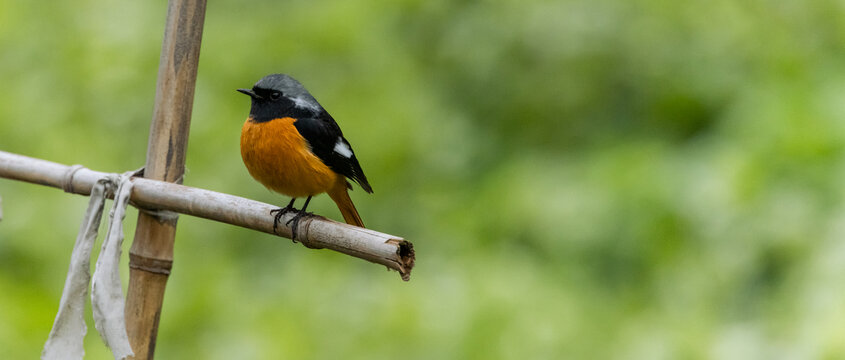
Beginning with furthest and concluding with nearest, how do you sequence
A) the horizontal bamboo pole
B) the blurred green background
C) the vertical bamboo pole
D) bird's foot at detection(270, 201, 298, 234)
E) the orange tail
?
the blurred green background
the orange tail
the vertical bamboo pole
bird's foot at detection(270, 201, 298, 234)
the horizontal bamboo pole

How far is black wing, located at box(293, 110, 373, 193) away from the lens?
239 cm

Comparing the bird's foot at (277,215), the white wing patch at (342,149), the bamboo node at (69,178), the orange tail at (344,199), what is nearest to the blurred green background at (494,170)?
the orange tail at (344,199)

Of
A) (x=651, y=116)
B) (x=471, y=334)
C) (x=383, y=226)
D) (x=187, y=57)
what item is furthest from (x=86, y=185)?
(x=651, y=116)

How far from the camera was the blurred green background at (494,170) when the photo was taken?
12.1 ft

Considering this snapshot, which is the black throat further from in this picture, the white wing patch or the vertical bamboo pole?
the vertical bamboo pole

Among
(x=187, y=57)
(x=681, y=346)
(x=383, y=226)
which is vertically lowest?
(x=681, y=346)

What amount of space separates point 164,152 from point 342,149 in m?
0.54

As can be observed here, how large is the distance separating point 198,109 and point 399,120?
3.55 feet

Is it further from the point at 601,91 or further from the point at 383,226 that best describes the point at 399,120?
the point at 601,91

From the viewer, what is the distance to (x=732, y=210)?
12.0ft

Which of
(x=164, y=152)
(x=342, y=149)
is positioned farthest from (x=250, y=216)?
(x=342, y=149)

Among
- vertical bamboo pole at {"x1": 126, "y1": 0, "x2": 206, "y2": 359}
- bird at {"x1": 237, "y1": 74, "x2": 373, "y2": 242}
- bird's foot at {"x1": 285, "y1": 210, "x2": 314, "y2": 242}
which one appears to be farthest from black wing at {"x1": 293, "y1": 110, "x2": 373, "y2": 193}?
vertical bamboo pole at {"x1": 126, "y1": 0, "x2": 206, "y2": 359}

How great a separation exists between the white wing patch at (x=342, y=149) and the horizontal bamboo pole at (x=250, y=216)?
256 millimetres

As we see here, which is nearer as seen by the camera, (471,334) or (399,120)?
(471,334)
